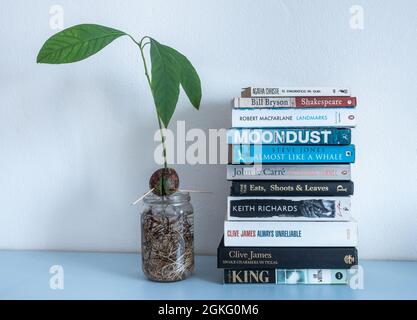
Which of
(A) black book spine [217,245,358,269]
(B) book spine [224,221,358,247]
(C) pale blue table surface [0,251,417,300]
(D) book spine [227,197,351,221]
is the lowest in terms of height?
(C) pale blue table surface [0,251,417,300]

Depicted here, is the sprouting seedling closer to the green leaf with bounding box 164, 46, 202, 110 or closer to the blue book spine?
the green leaf with bounding box 164, 46, 202, 110

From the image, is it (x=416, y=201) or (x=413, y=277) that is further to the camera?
(x=416, y=201)

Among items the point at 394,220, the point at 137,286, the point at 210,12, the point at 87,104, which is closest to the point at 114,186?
the point at 87,104

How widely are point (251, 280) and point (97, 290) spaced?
274 millimetres

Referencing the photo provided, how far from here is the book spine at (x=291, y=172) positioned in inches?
40.9

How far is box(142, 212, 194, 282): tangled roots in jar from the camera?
1028 millimetres

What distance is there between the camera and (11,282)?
41.0 inches

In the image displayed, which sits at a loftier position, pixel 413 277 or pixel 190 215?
pixel 190 215

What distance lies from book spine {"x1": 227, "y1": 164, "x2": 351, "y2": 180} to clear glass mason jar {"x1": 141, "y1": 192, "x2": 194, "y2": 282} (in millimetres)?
132

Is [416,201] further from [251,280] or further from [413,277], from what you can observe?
[251,280]

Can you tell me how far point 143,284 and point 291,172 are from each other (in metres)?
0.34

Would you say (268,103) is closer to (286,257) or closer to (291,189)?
(291,189)

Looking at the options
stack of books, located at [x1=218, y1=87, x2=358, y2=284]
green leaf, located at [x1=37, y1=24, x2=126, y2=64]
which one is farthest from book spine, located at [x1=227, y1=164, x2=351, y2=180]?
green leaf, located at [x1=37, y1=24, x2=126, y2=64]

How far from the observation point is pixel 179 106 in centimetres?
126
